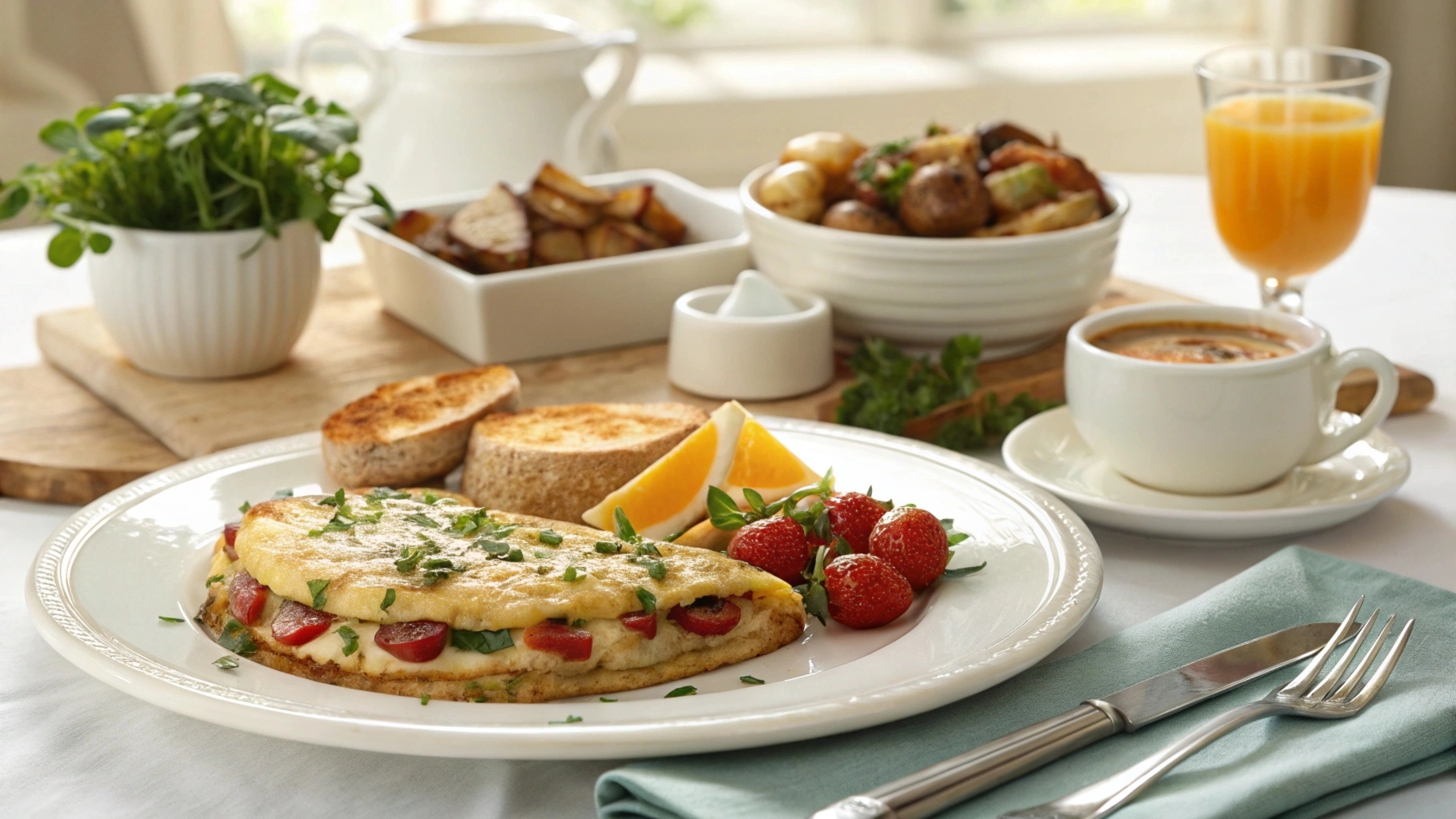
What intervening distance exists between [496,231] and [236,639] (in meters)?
1.22

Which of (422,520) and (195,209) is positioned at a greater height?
(195,209)

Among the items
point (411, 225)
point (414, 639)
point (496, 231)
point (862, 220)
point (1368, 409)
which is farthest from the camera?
point (411, 225)

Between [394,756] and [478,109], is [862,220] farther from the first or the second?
[394,756]

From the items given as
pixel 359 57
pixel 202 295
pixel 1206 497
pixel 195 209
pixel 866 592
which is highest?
pixel 359 57

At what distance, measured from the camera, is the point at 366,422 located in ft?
5.98

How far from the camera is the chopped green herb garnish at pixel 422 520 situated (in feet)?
4.65

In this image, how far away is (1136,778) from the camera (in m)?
1.08

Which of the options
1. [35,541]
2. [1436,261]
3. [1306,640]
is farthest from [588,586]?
[1436,261]

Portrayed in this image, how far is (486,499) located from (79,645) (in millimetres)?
577

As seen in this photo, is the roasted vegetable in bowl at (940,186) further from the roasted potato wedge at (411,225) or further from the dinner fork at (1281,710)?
the dinner fork at (1281,710)

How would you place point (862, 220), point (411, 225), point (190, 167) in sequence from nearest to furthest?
point (190, 167)
point (862, 220)
point (411, 225)

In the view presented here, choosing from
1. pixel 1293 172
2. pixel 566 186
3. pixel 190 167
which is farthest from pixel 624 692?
pixel 1293 172

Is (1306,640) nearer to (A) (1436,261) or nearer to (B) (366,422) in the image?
(B) (366,422)

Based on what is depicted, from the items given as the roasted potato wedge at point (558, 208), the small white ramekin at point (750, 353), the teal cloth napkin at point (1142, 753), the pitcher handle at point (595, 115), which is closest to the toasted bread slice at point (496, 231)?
the roasted potato wedge at point (558, 208)
